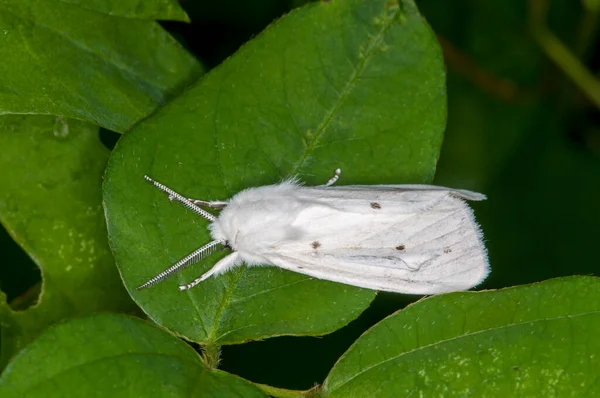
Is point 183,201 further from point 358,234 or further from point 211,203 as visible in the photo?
point 358,234

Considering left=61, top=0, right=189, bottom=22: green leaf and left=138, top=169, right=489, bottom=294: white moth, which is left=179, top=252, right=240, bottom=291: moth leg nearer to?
left=138, top=169, right=489, bottom=294: white moth

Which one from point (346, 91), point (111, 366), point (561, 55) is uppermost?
point (346, 91)

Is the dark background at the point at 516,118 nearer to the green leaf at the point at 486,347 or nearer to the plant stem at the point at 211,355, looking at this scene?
the green leaf at the point at 486,347

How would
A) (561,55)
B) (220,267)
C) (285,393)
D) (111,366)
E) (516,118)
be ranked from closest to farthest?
(111,366)
(285,393)
(220,267)
(561,55)
(516,118)

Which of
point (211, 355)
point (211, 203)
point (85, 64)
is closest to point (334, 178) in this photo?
point (211, 203)

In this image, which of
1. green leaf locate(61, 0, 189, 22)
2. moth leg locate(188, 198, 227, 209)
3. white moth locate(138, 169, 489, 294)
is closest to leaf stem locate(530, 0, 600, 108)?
white moth locate(138, 169, 489, 294)

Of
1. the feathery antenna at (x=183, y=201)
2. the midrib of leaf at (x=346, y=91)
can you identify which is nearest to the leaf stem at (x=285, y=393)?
the feathery antenna at (x=183, y=201)
